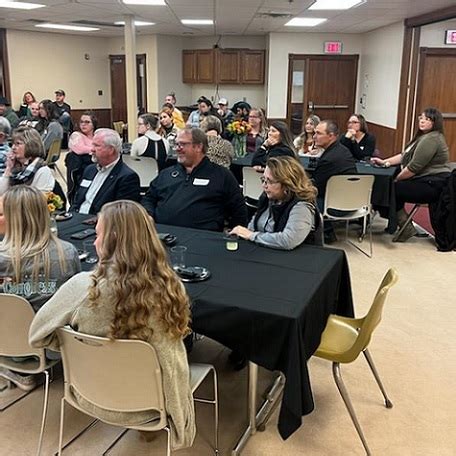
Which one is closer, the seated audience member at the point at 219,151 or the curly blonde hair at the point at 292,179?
the curly blonde hair at the point at 292,179

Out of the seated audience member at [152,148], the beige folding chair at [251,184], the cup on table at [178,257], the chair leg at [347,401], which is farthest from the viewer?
the seated audience member at [152,148]

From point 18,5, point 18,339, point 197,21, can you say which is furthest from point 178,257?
point 197,21

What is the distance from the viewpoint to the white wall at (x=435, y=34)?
8.15m

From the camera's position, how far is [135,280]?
5.49 ft

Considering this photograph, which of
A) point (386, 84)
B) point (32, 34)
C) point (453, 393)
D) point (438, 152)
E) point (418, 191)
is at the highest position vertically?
point (32, 34)

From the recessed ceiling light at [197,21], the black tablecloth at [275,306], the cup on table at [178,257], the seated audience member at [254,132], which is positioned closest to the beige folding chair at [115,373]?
the black tablecloth at [275,306]

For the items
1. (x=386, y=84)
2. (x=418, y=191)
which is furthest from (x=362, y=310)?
(x=386, y=84)

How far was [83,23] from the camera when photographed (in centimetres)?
994

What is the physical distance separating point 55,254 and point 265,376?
132 cm

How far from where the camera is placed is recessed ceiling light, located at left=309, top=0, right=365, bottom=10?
6715 millimetres

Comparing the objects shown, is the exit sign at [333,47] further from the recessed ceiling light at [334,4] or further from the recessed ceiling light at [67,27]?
the recessed ceiling light at [67,27]

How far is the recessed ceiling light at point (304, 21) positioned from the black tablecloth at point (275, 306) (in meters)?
6.93

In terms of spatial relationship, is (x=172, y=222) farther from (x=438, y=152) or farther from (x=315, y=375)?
(x=438, y=152)

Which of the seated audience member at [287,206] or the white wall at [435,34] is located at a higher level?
the white wall at [435,34]
